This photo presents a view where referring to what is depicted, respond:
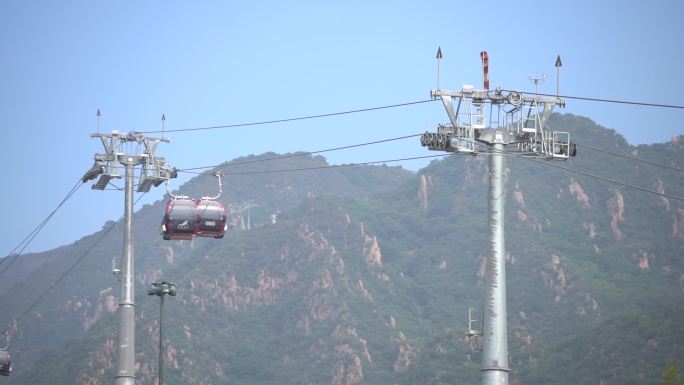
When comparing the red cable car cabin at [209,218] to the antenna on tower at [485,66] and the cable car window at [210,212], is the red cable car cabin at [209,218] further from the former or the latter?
the antenna on tower at [485,66]

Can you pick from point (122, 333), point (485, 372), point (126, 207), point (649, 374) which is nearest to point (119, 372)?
point (122, 333)

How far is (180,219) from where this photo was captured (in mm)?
51844

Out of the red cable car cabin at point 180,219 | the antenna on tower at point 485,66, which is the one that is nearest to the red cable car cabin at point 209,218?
the red cable car cabin at point 180,219

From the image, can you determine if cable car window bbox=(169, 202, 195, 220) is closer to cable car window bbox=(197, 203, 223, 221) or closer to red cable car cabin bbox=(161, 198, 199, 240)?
red cable car cabin bbox=(161, 198, 199, 240)

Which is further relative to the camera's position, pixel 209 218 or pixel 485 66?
pixel 209 218

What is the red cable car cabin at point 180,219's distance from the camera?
170ft

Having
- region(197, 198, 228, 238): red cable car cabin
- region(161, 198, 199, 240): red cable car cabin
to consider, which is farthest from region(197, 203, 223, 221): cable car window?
region(161, 198, 199, 240): red cable car cabin

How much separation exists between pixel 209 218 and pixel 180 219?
110 centimetres

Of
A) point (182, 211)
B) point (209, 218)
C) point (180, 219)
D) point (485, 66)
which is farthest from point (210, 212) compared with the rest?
point (485, 66)

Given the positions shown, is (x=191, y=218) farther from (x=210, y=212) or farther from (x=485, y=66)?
(x=485, y=66)

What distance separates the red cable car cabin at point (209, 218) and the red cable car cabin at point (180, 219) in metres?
0.19

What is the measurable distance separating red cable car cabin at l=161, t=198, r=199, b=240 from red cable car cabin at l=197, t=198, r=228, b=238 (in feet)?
0.62

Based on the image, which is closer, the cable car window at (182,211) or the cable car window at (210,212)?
the cable car window at (182,211)

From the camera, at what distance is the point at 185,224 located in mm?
51938
